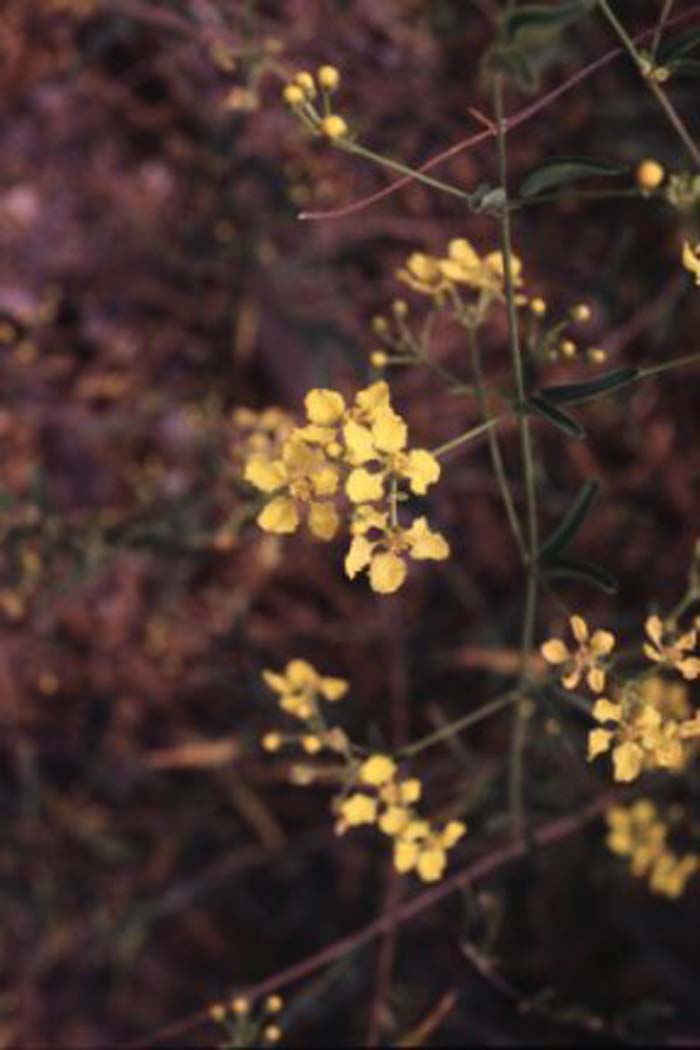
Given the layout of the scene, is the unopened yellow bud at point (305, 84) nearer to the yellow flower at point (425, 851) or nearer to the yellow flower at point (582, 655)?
the yellow flower at point (582, 655)

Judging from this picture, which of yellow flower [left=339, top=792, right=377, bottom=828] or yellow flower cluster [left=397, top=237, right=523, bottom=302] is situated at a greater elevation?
yellow flower cluster [left=397, top=237, right=523, bottom=302]

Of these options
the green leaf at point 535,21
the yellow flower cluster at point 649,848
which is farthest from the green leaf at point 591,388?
the yellow flower cluster at point 649,848

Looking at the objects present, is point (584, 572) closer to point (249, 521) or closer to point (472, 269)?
point (472, 269)

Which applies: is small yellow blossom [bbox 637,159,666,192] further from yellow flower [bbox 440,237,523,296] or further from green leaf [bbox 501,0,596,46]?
yellow flower [bbox 440,237,523,296]

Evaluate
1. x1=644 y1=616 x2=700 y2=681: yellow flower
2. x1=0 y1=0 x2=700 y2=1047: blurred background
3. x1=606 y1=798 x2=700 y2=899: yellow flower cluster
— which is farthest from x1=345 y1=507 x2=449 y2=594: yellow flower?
x1=0 y1=0 x2=700 y2=1047: blurred background

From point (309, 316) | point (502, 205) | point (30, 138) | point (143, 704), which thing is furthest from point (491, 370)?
point (502, 205)

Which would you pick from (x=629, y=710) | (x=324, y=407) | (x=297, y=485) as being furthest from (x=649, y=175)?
(x=629, y=710)
